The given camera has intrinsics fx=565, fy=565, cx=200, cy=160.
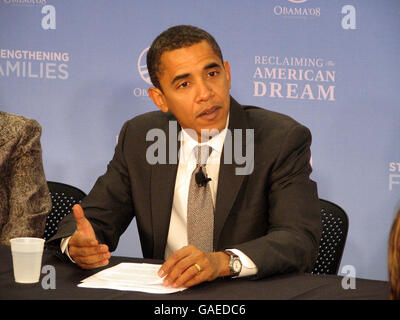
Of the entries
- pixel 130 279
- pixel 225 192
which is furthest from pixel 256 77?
pixel 130 279

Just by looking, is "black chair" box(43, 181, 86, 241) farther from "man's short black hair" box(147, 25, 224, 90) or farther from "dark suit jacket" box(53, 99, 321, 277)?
"man's short black hair" box(147, 25, 224, 90)

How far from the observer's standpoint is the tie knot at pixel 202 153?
2508mm

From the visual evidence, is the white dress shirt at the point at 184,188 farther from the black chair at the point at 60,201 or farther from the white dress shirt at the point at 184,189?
the black chair at the point at 60,201

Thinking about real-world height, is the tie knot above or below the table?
above

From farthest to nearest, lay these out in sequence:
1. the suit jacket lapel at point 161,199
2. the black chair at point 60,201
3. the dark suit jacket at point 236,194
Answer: the black chair at point 60,201 → the suit jacket lapel at point 161,199 → the dark suit jacket at point 236,194

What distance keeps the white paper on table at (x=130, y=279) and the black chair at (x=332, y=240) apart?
36.2 inches

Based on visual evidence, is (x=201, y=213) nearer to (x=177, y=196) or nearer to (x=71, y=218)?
(x=177, y=196)

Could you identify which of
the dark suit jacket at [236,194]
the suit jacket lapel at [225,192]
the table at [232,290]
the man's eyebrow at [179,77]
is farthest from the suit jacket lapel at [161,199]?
the table at [232,290]

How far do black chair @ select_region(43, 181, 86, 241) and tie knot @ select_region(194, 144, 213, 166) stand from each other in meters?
0.73

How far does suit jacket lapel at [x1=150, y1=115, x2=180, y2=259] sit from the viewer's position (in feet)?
7.98

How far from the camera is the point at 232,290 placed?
1.67 metres

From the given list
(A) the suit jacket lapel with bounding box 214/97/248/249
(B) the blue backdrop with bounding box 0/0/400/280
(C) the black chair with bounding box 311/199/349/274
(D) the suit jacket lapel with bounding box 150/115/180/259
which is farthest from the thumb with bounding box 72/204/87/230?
(B) the blue backdrop with bounding box 0/0/400/280

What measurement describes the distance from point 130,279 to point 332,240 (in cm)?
112

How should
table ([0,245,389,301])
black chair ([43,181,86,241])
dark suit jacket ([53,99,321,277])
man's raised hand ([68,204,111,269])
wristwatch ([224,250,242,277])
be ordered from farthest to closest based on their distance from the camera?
black chair ([43,181,86,241])
dark suit jacket ([53,99,321,277])
man's raised hand ([68,204,111,269])
wristwatch ([224,250,242,277])
table ([0,245,389,301])
